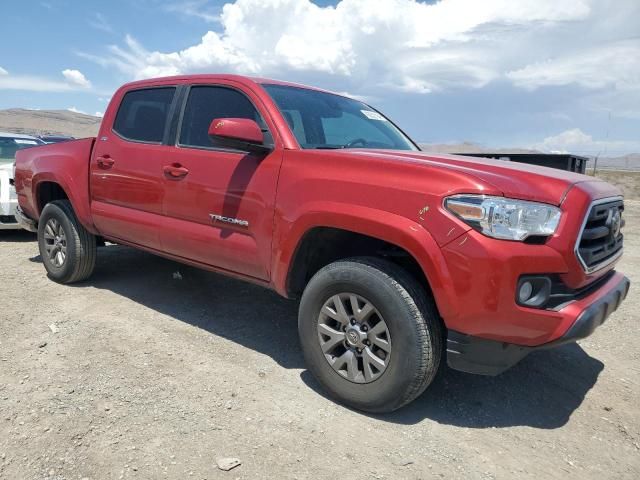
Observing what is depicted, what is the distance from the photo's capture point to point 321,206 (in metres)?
2.96

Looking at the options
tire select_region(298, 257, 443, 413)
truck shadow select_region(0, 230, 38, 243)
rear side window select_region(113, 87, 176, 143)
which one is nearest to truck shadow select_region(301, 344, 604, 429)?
tire select_region(298, 257, 443, 413)

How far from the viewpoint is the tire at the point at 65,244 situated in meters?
4.94

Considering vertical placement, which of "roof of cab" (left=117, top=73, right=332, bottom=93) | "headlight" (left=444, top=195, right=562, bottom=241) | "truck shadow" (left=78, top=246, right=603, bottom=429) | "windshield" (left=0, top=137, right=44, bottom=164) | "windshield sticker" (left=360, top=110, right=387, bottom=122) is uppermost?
"roof of cab" (left=117, top=73, right=332, bottom=93)

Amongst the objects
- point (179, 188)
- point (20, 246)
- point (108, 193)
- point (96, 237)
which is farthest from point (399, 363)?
point (20, 246)

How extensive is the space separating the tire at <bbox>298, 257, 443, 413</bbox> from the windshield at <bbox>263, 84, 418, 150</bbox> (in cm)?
100

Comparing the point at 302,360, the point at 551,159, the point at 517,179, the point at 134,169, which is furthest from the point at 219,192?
the point at 551,159

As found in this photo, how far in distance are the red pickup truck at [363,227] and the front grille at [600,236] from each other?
0.06ft

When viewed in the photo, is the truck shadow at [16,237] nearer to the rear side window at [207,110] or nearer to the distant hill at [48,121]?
the rear side window at [207,110]

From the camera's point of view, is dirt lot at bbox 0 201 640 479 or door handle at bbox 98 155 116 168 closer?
dirt lot at bbox 0 201 640 479

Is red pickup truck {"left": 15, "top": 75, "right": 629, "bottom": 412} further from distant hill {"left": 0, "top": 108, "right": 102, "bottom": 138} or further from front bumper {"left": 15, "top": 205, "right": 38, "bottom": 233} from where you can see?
distant hill {"left": 0, "top": 108, "right": 102, "bottom": 138}

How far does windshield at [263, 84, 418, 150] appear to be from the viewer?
354 centimetres

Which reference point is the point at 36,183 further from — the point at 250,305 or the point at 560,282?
the point at 560,282

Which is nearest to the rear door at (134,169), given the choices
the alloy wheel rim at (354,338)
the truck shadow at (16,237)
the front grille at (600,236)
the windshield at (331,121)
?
the windshield at (331,121)

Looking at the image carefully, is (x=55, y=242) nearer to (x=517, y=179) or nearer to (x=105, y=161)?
(x=105, y=161)
